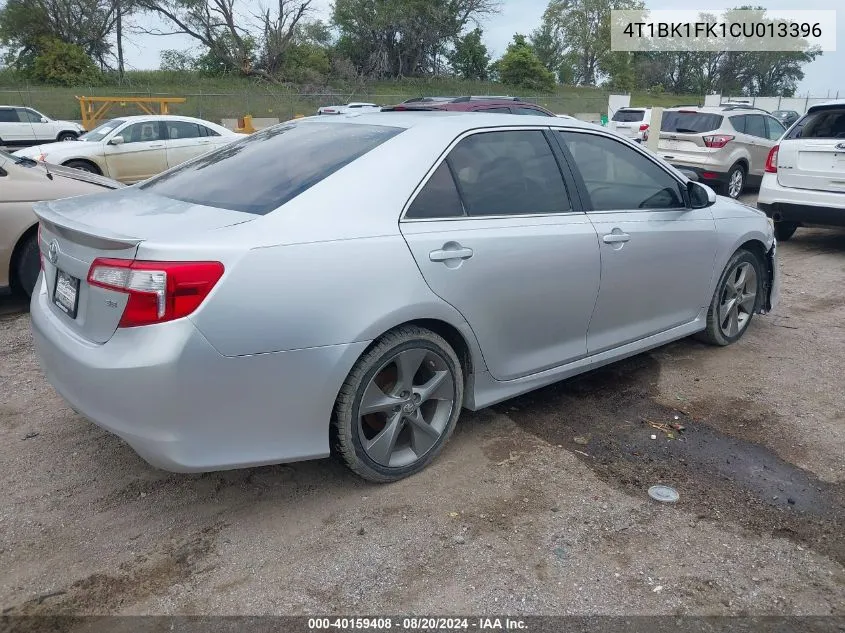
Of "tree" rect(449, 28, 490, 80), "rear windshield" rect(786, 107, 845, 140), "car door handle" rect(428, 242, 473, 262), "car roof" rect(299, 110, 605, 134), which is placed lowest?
"car door handle" rect(428, 242, 473, 262)

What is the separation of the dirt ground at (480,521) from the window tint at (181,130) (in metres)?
10.4

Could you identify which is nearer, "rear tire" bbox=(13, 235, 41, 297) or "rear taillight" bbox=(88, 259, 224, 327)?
"rear taillight" bbox=(88, 259, 224, 327)

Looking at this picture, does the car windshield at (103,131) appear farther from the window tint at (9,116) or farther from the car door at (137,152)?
the window tint at (9,116)

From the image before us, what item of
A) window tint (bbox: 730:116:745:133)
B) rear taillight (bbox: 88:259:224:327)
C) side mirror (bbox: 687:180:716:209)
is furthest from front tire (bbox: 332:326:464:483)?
window tint (bbox: 730:116:745:133)

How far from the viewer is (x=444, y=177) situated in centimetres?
325

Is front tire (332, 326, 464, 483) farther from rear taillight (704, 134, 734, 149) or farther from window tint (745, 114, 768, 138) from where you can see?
window tint (745, 114, 768, 138)

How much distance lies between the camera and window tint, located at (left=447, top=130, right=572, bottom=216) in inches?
132

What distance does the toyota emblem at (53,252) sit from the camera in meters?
2.96

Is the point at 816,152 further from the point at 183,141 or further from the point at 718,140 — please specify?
the point at 183,141

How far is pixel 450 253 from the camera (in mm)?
3098

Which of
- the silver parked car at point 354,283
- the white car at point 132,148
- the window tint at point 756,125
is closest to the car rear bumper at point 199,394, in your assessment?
the silver parked car at point 354,283

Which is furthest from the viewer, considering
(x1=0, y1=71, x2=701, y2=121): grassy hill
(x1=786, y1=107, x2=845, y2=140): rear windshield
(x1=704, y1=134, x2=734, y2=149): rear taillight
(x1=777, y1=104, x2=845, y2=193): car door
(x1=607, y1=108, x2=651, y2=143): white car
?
(x1=0, y1=71, x2=701, y2=121): grassy hill

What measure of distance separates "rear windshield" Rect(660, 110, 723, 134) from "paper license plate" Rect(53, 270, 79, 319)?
1168cm

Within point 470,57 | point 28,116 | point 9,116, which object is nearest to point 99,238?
point 9,116
